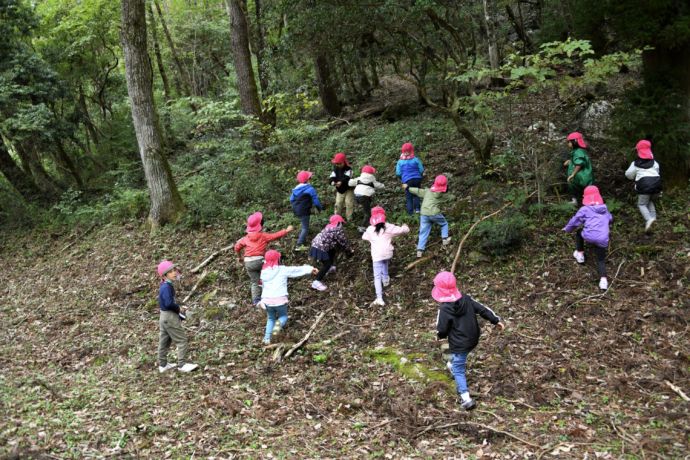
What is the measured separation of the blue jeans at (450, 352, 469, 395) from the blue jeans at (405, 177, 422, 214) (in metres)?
4.95

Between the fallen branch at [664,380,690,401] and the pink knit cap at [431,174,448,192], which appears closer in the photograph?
the fallen branch at [664,380,690,401]

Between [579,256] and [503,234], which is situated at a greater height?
[503,234]

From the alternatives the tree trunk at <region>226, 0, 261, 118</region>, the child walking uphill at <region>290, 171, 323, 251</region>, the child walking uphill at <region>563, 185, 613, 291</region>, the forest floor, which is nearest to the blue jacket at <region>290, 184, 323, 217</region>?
the child walking uphill at <region>290, 171, 323, 251</region>

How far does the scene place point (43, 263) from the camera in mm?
14031

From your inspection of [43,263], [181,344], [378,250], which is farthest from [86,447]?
[43,263]

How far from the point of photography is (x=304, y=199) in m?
9.91

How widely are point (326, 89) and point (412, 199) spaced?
9.93m

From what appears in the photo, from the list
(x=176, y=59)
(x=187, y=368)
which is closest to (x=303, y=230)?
(x=187, y=368)

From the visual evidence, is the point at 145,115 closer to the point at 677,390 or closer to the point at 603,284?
the point at 603,284

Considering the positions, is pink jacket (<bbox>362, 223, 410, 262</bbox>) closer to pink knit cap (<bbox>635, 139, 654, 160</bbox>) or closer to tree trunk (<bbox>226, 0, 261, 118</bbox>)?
pink knit cap (<bbox>635, 139, 654, 160</bbox>)

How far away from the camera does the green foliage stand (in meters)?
8.74

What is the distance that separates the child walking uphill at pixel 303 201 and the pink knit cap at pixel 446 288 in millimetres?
4544

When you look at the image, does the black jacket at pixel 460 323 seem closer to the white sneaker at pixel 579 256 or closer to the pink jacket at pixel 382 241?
the pink jacket at pixel 382 241

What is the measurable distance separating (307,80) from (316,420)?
16.6m
